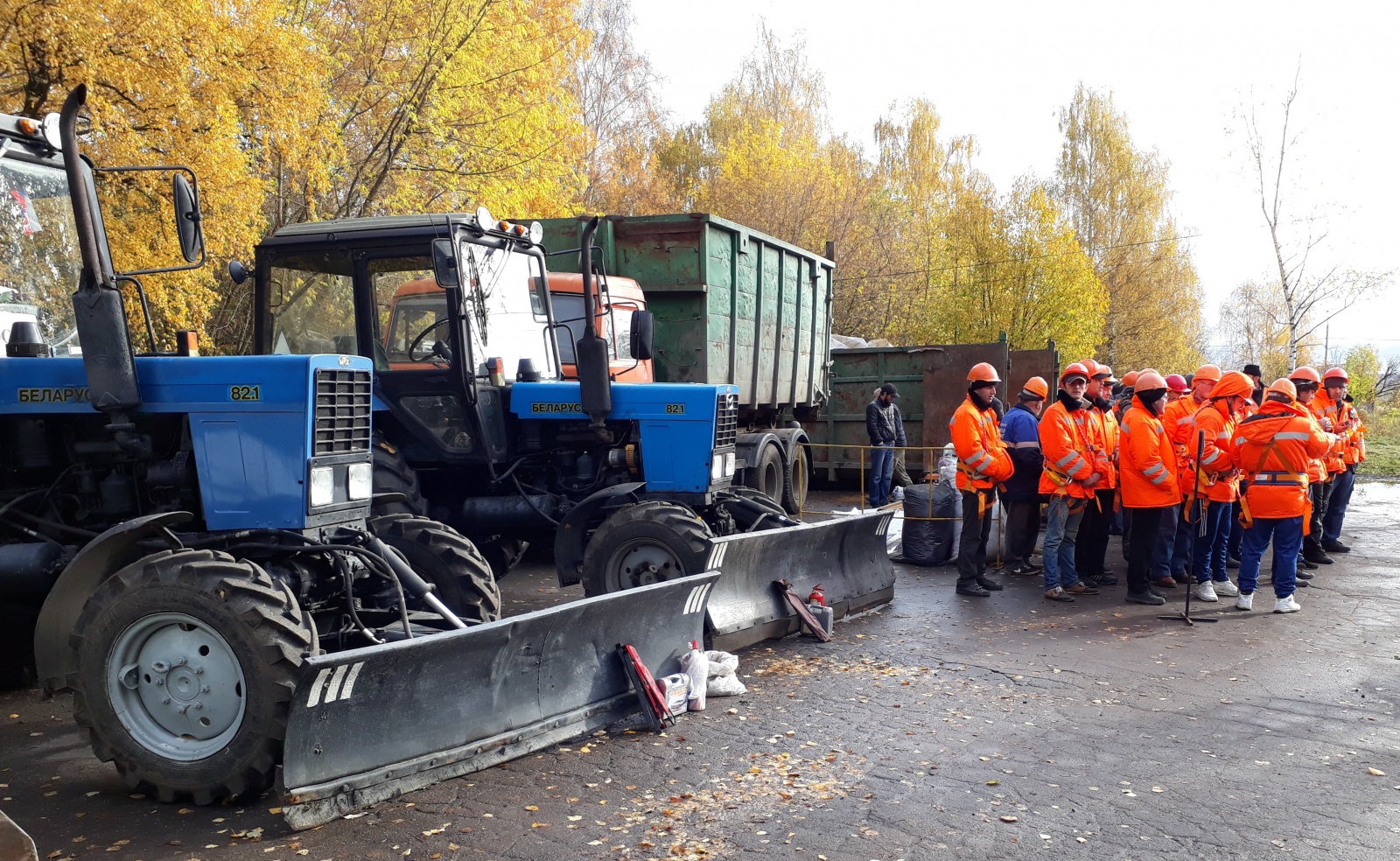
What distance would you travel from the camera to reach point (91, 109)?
1084 cm

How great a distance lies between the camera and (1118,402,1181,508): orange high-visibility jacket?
8.66m

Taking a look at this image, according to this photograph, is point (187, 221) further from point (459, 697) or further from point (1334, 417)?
point (1334, 417)

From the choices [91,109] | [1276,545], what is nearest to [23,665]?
[91,109]

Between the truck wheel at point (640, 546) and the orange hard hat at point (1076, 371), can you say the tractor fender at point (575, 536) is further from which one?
the orange hard hat at point (1076, 371)

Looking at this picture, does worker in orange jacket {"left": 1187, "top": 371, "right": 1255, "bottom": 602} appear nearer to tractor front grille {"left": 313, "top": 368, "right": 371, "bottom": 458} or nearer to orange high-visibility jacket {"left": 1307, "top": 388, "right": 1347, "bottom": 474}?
orange high-visibility jacket {"left": 1307, "top": 388, "right": 1347, "bottom": 474}

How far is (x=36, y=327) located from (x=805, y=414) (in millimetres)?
11501

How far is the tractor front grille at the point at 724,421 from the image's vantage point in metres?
7.53

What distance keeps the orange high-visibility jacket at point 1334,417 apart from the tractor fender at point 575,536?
7.42 m

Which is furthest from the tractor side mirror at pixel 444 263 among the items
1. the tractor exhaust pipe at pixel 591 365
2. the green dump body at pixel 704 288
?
the green dump body at pixel 704 288

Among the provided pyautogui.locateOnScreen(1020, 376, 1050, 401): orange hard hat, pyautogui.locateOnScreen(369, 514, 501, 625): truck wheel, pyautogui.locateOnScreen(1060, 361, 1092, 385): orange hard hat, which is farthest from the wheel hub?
pyautogui.locateOnScreen(1020, 376, 1050, 401): orange hard hat

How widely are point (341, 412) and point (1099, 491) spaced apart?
667 centimetres

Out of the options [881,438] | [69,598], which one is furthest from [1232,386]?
[69,598]

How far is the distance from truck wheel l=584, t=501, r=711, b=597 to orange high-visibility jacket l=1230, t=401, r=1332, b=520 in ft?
14.6

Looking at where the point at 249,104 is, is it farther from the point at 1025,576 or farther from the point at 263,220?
the point at 1025,576
